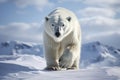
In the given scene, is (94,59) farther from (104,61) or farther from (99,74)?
(99,74)

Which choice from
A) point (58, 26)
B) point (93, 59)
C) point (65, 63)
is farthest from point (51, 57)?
point (93, 59)

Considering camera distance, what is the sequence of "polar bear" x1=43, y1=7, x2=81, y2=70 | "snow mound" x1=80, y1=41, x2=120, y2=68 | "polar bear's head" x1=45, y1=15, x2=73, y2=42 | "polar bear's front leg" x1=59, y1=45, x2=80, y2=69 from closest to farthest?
"polar bear's head" x1=45, y1=15, x2=73, y2=42
"polar bear" x1=43, y1=7, x2=81, y2=70
"polar bear's front leg" x1=59, y1=45, x2=80, y2=69
"snow mound" x1=80, y1=41, x2=120, y2=68

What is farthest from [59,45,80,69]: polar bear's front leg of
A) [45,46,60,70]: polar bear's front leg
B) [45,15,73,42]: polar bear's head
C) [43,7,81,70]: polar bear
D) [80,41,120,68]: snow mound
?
[80,41,120,68]: snow mound

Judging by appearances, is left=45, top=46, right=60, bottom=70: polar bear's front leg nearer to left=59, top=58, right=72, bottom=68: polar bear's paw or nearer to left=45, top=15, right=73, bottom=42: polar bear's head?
left=59, top=58, right=72, bottom=68: polar bear's paw

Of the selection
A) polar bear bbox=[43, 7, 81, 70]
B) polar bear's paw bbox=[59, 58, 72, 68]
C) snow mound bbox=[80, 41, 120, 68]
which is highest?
polar bear bbox=[43, 7, 81, 70]

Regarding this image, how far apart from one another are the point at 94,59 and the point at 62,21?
172 meters

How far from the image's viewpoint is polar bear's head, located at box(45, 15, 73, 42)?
892 centimetres

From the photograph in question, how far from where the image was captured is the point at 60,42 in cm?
968

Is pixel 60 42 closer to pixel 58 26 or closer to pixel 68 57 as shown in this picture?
pixel 68 57

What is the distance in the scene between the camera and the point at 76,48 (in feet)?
32.0

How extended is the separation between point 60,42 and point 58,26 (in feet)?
2.53

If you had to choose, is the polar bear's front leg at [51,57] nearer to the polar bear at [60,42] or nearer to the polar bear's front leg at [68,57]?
the polar bear at [60,42]

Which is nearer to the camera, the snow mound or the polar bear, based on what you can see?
the polar bear

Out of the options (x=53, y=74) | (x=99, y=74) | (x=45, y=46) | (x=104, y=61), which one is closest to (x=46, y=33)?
(x=45, y=46)
